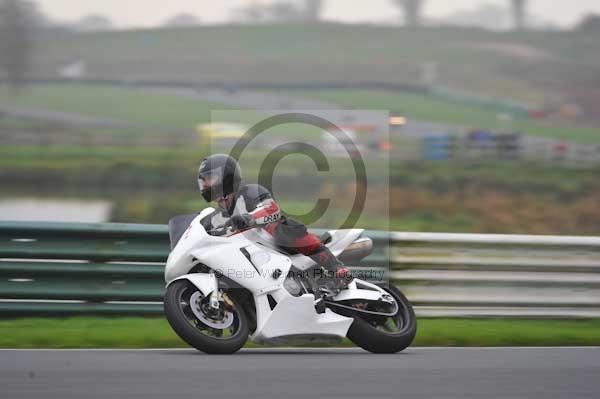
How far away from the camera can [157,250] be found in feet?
31.7

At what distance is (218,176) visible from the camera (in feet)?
24.8

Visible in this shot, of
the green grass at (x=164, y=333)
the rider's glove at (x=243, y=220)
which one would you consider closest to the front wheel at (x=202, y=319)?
the rider's glove at (x=243, y=220)

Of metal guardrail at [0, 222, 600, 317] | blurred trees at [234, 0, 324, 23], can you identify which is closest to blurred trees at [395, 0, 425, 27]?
blurred trees at [234, 0, 324, 23]

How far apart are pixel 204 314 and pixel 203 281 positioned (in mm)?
250

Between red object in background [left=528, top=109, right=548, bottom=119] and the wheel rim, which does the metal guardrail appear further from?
red object in background [left=528, top=109, right=548, bottom=119]

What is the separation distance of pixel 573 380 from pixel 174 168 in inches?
1122

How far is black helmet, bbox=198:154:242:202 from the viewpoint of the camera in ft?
24.7

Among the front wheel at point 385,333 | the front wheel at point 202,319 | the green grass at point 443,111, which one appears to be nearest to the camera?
the front wheel at point 202,319

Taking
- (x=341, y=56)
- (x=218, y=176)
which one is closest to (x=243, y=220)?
(x=218, y=176)

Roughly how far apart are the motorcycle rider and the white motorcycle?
0.09 metres

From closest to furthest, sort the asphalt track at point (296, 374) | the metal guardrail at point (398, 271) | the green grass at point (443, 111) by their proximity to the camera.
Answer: the asphalt track at point (296, 374) < the metal guardrail at point (398, 271) < the green grass at point (443, 111)

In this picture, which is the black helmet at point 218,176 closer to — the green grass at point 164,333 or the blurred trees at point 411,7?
the green grass at point 164,333

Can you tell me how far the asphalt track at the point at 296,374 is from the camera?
5.89 meters

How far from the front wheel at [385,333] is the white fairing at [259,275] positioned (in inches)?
4.8
